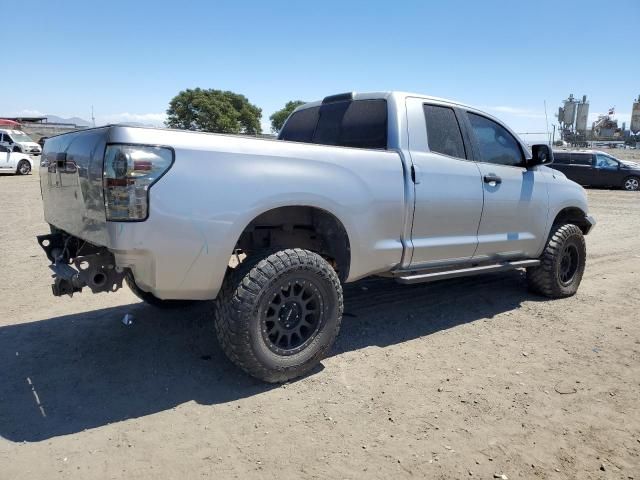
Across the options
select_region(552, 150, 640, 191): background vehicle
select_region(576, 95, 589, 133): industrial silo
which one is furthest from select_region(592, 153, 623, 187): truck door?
select_region(576, 95, 589, 133): industrial silo

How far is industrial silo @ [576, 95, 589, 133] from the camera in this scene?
276ft

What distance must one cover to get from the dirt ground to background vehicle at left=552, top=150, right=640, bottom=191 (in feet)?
57.9

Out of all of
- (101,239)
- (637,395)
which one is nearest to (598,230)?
(637,395)

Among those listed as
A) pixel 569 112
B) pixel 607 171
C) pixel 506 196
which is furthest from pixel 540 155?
pixel 569 112

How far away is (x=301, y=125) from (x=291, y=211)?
175 cm

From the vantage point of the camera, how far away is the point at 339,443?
2797 mm

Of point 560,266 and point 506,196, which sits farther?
point 560,266

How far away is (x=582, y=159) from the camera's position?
20.9m

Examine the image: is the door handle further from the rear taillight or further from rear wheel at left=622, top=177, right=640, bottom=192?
rear wheel at left=622, top=177, right=640, bottom=192

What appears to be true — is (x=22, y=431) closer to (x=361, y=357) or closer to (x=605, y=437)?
(x=361, y=357)

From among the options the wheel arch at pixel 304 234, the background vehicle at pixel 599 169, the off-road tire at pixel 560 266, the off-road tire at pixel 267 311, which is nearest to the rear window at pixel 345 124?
the wheel arch at pixel 304 234

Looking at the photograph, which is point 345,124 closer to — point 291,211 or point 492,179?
point 291,211

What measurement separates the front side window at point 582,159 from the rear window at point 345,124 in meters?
19.1

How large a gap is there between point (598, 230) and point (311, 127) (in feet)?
27.5
